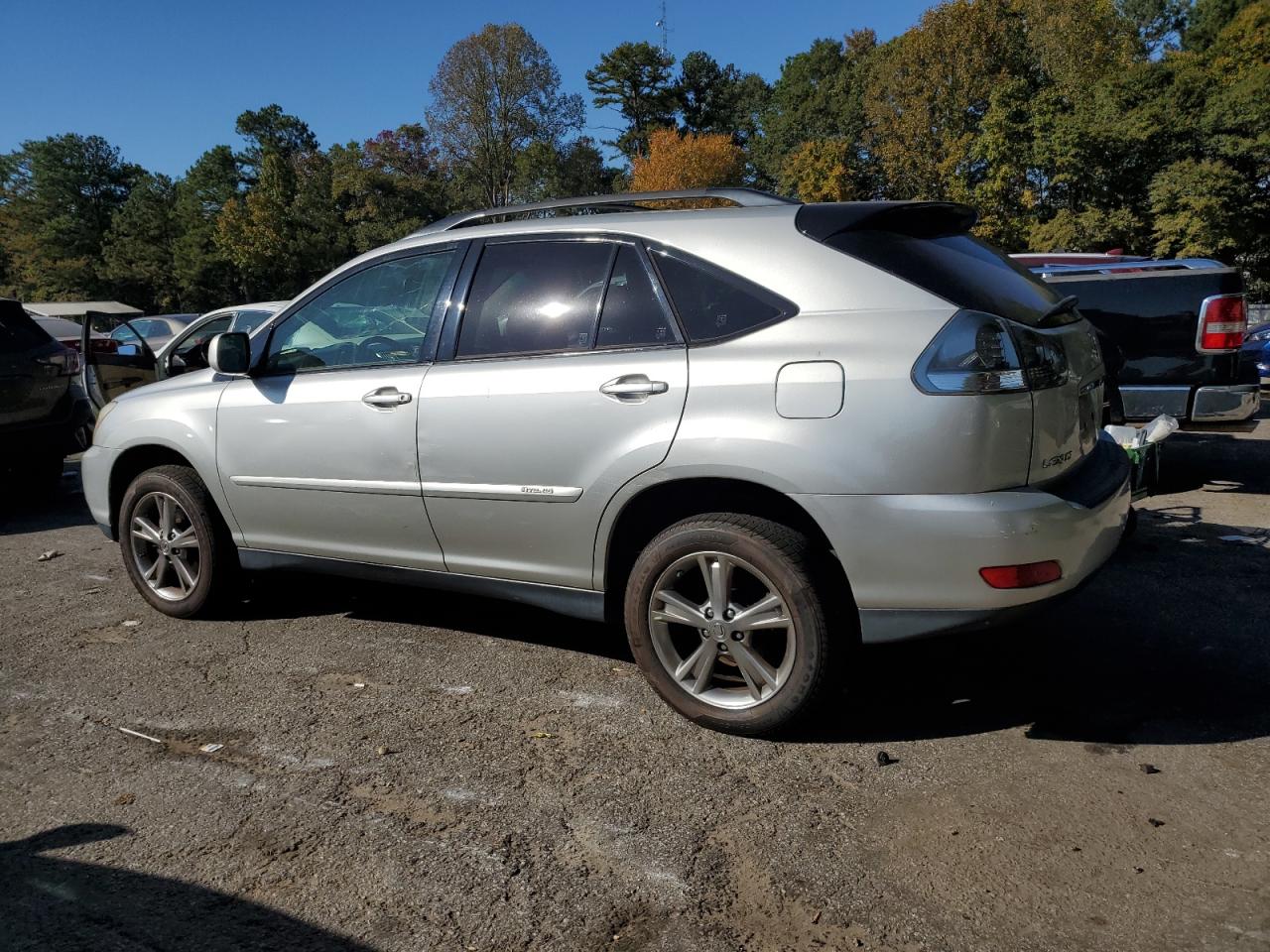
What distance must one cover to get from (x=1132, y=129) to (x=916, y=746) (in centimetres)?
3728

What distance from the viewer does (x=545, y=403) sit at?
11.7 ft

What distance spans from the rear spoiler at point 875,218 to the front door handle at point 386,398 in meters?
1.69

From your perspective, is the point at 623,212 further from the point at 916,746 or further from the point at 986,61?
the point at 986,61

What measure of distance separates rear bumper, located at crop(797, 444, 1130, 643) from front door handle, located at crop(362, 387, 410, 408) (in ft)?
5.73

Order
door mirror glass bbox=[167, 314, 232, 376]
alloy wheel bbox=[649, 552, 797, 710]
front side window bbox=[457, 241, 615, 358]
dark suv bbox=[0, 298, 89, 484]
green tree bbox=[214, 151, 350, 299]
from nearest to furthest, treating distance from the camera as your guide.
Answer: alloy wheel bbox=[649, 552, 797, 710] → front side window bbox=[457, 241, 615, 358] → dark suv bbox=[0, 298, 89, 484] → door mirror glass bbox=[167, 314, 232, 376] → green tree bbox=[214, 151, 350, 299]

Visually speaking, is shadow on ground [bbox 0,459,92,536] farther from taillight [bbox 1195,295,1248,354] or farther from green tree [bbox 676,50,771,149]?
green tree [bbox 676,50,771,149]

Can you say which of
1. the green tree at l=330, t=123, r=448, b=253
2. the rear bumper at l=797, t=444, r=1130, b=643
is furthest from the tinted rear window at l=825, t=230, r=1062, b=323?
the green tree at l=330, t=123, r=448, b=253

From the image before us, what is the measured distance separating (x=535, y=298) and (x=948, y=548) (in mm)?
1828

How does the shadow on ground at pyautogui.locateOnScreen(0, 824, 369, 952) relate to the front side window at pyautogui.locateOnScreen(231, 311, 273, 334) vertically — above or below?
below

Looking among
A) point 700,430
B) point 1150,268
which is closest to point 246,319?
point 1150,268

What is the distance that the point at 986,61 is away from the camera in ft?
142

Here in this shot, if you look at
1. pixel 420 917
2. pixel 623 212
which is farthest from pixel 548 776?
pixel 623 212

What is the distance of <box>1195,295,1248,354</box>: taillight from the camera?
263 inches

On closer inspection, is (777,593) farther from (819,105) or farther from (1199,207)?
(819,105)
